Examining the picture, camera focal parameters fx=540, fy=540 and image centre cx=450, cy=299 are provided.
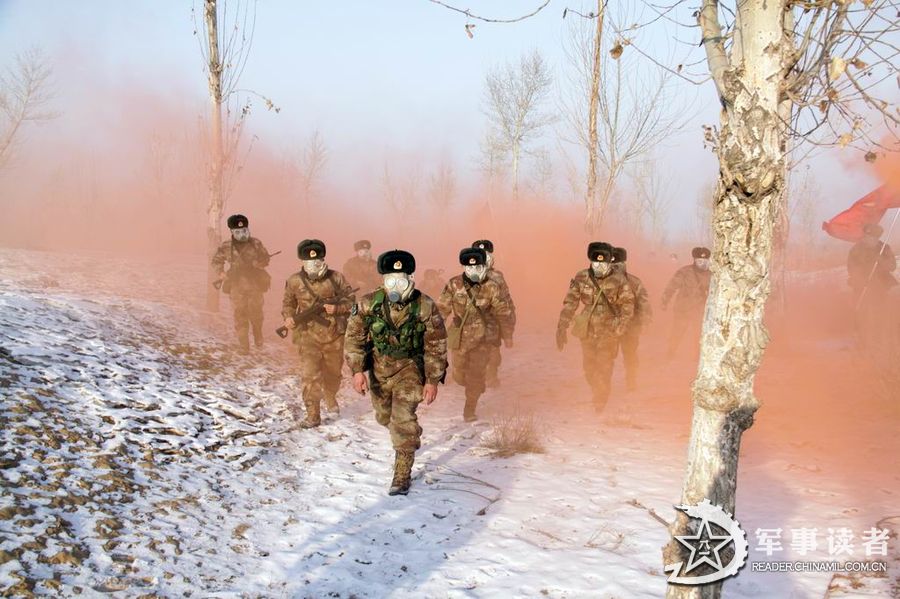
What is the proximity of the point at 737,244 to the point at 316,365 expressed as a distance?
16.6ft

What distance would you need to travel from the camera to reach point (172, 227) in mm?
39594

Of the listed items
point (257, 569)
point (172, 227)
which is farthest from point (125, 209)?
point (257, 569)

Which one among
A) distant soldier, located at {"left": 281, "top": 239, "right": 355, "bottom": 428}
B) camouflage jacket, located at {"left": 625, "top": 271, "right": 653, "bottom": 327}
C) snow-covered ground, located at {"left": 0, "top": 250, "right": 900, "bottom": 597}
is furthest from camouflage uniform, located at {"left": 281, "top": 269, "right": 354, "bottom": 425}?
camouflage jacket, located at {"left": 625, "top": 271, "right": 653, "bottom": 327}

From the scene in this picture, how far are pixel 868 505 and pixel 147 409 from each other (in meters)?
6.16

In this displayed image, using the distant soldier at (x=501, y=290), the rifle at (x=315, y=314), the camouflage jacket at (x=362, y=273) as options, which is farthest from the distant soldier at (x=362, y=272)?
the rifle at (x=315, y=314)

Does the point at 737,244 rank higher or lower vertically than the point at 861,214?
lower

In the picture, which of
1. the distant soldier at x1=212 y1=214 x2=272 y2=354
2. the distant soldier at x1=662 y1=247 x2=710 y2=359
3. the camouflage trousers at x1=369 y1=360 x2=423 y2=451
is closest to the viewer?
the camouflage trousers at x1=369 y1=360 x2=423 y2=451

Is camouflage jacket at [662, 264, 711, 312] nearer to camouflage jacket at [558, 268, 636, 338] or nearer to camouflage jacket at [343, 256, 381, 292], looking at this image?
camouflage jacket at [558, 268, 636, 338]

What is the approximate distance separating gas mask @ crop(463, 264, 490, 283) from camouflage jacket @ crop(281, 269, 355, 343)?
1.55m

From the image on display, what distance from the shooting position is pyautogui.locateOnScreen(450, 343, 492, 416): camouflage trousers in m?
6.87

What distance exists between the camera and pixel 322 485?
15.2 feet

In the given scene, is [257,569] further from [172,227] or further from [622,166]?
[172,227]

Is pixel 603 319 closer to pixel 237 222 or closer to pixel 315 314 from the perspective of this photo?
pixel 315 314

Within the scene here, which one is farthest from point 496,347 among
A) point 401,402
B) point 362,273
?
point 362,273
